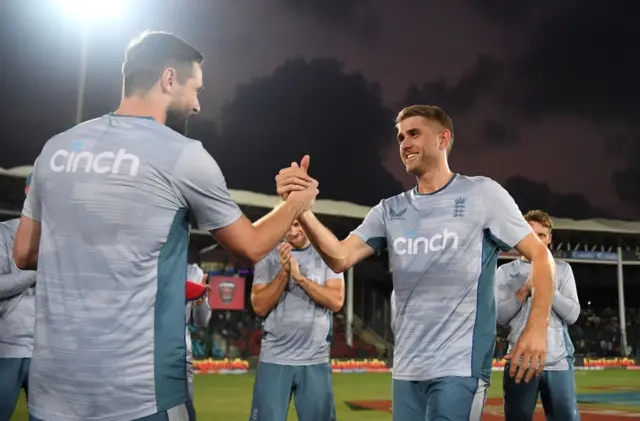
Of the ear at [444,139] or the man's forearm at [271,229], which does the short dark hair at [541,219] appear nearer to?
the ear at [444,139]

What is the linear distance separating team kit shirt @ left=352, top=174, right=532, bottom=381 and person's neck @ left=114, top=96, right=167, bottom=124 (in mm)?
2064

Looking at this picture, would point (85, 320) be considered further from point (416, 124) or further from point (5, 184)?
point (5, 184)

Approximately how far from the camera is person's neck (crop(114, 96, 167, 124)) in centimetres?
285

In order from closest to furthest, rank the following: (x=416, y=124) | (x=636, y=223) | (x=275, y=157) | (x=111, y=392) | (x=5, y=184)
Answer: (x=111, y=392)
(x=416, y=124)
(x=5, y=184)
(x=636, y=223)
(x=275, y=157)

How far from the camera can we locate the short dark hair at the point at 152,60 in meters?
2.85

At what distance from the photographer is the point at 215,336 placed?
25906 millimetres

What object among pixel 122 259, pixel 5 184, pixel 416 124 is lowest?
pixel 122 259

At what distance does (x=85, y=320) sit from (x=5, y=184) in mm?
25596

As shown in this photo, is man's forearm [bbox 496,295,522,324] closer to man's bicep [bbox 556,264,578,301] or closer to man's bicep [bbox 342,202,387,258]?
man's bicep [bbox 556,264,578,301]

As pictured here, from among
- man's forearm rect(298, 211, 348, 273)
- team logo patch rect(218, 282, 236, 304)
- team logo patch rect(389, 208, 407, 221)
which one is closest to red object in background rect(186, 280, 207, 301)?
man's forearm rect(298, 211, 348, 273)

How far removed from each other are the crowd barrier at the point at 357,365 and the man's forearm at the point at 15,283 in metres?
16.4

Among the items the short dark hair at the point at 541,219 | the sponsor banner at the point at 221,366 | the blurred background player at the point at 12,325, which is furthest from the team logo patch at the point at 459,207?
the sponsor banner at the point at 221,366

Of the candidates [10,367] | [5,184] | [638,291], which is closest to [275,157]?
[638,291]

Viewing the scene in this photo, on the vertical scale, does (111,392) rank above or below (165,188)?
below
